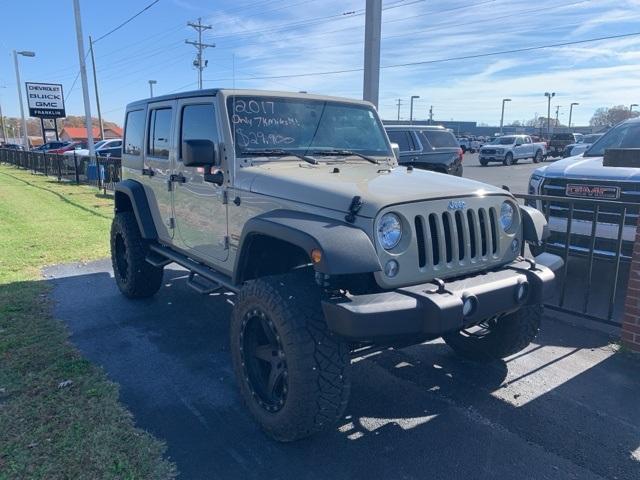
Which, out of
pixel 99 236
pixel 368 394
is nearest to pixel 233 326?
pixel 368 394

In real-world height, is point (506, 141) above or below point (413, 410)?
above

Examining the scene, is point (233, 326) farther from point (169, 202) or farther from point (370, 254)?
→ point (169, 202)

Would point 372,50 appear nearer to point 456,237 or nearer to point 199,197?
point 199,197

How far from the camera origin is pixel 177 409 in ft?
11.2

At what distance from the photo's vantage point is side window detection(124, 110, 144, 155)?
5445 millimetres

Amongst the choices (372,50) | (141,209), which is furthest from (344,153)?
(372,50)

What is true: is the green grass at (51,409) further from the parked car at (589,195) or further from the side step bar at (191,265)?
the parked car at (589,195)

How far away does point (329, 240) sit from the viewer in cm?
265

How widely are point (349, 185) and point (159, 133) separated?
266 cm

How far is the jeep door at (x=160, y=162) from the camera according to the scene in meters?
4.76

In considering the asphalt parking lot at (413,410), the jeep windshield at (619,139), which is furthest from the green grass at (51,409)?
the jeep windshield at (619,139)

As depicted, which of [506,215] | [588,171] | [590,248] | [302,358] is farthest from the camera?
[588,171]

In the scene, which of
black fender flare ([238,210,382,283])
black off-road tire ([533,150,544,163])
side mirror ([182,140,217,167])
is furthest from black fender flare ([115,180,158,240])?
black off-road tire ([533,150,544,163])

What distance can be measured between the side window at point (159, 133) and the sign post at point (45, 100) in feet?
97.6
